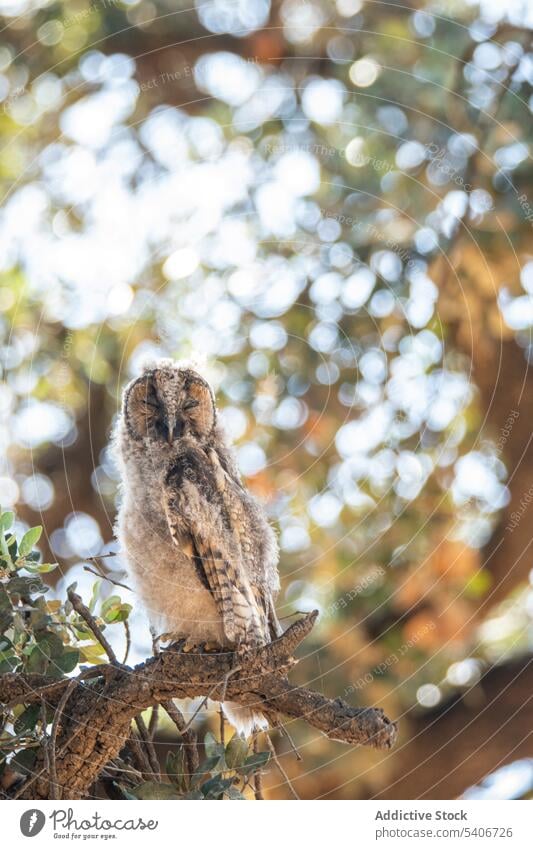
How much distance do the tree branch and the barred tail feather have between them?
0.74 feet

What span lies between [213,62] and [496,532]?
150 cm

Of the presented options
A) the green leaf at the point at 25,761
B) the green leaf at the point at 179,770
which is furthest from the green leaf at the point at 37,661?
the green leaf at the point at 179,770

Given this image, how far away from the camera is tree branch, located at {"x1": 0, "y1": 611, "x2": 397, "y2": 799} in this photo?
1.18 m

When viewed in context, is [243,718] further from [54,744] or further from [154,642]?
[54,744]

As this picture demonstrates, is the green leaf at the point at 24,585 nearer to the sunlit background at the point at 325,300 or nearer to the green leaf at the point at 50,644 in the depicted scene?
the green leaf at the point at 50,644

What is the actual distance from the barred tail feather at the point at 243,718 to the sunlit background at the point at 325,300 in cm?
84

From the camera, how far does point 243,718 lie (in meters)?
1.51

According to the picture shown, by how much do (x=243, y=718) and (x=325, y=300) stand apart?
1428 millimetres

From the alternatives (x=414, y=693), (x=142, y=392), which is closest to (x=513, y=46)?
(x=142, y=392)

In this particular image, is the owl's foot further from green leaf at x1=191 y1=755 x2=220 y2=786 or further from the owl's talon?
green leaf at x1=191 y1=755 x2=220 y2=786

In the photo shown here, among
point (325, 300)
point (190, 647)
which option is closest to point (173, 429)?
point (190, 647)
